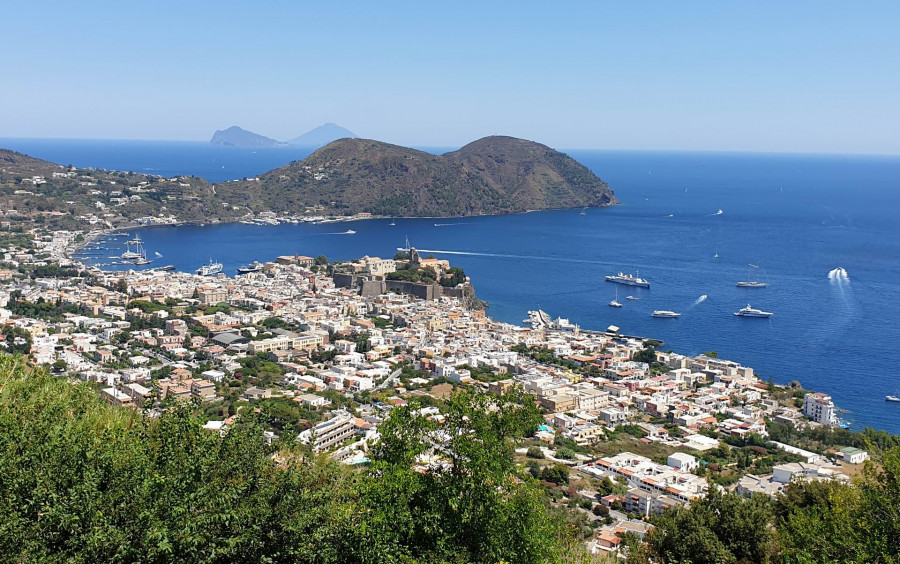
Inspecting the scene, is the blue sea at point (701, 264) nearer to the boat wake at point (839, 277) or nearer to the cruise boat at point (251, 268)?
the boat wake at point (839, 277)

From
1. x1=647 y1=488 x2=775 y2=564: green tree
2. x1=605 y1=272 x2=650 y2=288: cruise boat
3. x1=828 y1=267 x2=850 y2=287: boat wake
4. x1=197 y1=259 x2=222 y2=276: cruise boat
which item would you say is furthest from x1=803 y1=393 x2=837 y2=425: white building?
x1=197 y1=259 x2=222 y2=276: cruise boat

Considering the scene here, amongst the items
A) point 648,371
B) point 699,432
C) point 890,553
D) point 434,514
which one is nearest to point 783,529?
point 890,553

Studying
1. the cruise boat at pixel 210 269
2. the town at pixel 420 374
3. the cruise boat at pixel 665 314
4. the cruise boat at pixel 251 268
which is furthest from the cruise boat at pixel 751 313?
the cruise boat at pixel 210 269

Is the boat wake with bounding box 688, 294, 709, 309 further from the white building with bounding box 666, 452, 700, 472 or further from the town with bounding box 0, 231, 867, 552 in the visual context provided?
the white building with bounding box 666, 452, 700, 472

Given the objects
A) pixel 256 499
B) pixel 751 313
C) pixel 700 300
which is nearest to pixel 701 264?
pixel 700 300

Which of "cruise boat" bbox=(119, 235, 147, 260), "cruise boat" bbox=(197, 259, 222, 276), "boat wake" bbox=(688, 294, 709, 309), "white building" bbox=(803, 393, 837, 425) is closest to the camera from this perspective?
"white building" bbox=(803, 393, 837, 425)

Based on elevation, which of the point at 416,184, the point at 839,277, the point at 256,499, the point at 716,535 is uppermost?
the point at 256,499

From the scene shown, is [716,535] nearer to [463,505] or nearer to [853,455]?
[463,505]
